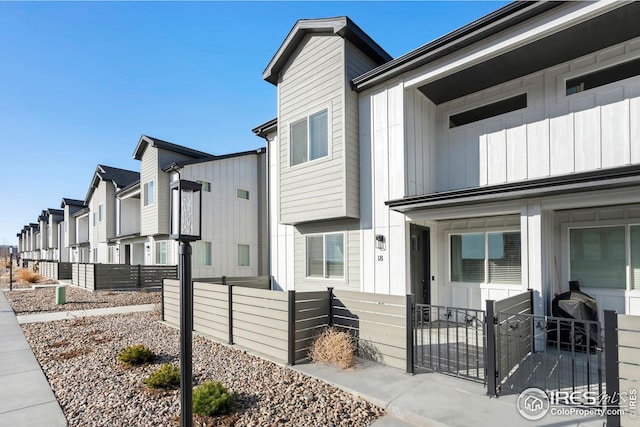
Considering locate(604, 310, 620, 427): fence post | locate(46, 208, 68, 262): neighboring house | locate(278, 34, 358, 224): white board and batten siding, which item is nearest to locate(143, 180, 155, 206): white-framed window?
locate(278, 34, 358, 224): white board and batten siding

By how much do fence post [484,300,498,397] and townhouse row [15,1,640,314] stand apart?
105 inches

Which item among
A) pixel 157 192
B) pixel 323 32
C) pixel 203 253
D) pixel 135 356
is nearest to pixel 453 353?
pixel 135 356

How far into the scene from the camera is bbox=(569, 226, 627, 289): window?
654 cm

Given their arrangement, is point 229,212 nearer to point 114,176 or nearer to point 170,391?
point 170,391

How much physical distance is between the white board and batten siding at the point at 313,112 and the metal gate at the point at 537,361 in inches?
176

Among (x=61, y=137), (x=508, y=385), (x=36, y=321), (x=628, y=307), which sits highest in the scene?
(x=61, y=137)

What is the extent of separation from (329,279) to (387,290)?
1.85 metres

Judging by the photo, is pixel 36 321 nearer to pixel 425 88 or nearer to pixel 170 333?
pixel 170 333

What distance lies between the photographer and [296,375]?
4.99m

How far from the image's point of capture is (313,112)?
29.6 feet

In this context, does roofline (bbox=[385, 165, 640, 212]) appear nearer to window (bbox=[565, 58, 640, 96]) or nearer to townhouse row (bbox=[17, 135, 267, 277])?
window (bbox=[565, 58, 640, 96])

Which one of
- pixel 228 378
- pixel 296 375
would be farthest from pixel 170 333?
pixel 296 375

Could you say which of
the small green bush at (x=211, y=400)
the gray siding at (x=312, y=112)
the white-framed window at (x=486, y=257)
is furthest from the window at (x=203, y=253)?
the small green bush at (x=211, y=400)

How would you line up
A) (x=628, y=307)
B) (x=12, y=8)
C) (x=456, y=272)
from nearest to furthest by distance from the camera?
1. (x=628, y=307)
2. (x=12, y=8)
3. (x=456, y=272)
